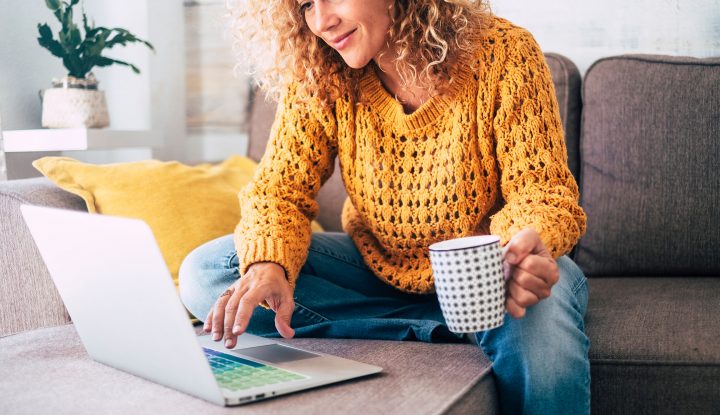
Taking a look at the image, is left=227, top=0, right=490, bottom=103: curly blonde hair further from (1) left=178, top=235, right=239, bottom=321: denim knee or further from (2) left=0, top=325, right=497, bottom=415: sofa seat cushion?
(2) left=0, top=325, right=497, bottom=415: sofa seat cushion

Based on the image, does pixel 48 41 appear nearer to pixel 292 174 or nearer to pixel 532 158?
pixel 292 174

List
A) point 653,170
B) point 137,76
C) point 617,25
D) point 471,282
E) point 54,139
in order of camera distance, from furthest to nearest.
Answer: point 137,76 < point 617,25 < point 54,139 < point 653,170 < point 471,282

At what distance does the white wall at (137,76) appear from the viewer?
1829 mm

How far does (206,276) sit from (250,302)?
24cm

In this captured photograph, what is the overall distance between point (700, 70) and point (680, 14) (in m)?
0.30

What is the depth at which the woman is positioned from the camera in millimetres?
1035

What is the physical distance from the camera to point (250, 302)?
1051 millimetres

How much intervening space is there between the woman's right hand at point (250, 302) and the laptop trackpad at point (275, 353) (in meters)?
0.02

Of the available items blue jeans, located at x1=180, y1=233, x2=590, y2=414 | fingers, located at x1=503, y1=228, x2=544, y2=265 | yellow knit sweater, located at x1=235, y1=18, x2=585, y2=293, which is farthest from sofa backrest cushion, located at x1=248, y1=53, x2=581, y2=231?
fingers, located at x1=503, y1=228, x2=544, y2=265

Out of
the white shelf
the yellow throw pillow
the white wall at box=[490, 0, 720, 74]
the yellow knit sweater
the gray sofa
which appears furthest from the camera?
the white wall at box=[490, 0, 720, 74]

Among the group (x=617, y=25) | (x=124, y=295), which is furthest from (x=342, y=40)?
(x=617, y=25)

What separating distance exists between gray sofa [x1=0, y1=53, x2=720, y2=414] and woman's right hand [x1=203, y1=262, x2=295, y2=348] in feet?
0.28

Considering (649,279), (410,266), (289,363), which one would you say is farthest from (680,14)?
(289,363)

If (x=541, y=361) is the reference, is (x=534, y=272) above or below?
above
